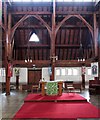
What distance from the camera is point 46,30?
17.6 meters

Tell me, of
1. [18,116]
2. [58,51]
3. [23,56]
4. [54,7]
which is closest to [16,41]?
[23,56]

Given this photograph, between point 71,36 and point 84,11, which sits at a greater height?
point 84,11

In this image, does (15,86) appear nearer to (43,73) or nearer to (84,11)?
(43,73)

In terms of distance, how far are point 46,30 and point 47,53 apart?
3007mm

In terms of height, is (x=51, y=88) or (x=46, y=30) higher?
(x=46, y=30)

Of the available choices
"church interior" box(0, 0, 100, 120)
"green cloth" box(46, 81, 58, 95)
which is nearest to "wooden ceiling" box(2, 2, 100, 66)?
"church interior" box(0, 0, 100, 120)

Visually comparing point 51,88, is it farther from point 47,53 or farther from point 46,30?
point 47,53

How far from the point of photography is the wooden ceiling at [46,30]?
15016mm

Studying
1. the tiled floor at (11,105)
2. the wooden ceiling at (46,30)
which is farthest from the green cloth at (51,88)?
the wooden ceiling at (46,30)

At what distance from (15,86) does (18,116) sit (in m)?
14.4

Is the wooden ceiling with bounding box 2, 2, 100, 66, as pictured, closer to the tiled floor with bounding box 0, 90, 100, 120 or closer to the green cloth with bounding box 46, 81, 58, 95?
the tiled floor with bounding box 0, 90, 100, 120

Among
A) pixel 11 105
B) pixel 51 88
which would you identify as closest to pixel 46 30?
pixel 51 88

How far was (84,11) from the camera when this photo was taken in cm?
1512

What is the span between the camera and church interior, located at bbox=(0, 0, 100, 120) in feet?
29.0
